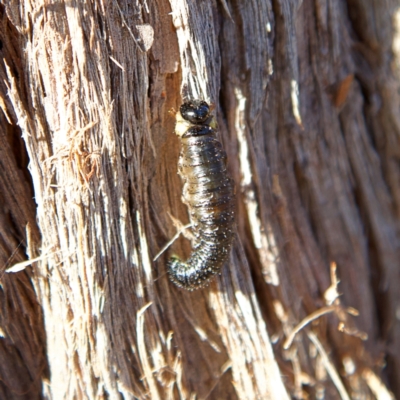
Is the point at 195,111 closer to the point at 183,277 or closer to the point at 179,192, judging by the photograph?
the point at 179,192

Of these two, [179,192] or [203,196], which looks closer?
[203,196]

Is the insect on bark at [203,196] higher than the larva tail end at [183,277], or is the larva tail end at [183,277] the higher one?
the insect on bark at [203,196]

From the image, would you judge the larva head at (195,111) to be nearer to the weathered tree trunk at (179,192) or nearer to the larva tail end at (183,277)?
the weathered tree trunk at (179,192)

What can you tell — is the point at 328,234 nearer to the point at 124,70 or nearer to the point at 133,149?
the point at 133,149

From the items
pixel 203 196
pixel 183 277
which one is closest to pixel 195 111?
pixel 203 196

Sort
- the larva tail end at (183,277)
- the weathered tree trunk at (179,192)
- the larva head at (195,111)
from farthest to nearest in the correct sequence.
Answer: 1. the larva tail end at (183,277)
2. the larva head at (195,111)
3. the weathered tree trunk at (179,192)

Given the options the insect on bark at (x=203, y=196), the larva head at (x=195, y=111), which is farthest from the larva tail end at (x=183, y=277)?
the larva head at (x=195, y=111)
